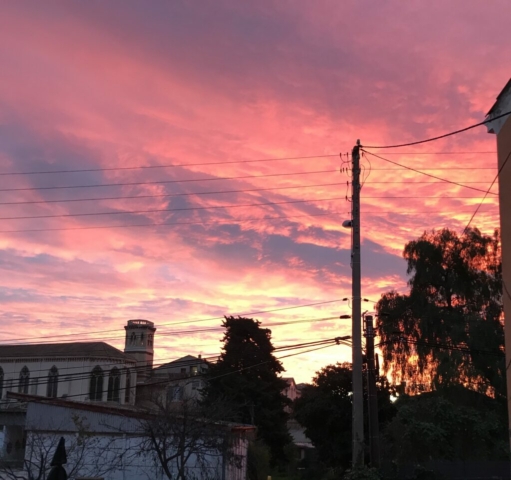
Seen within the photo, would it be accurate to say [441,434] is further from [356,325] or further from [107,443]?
[107,443]

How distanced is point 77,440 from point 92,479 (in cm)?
162

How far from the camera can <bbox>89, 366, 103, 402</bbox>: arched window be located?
8456 cm

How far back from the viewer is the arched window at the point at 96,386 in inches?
3329

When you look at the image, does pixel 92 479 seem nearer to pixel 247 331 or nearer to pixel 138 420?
pixel 138 420

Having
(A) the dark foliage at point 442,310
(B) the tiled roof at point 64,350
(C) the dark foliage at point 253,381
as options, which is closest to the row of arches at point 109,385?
(B) the tiled roof at point 64,350

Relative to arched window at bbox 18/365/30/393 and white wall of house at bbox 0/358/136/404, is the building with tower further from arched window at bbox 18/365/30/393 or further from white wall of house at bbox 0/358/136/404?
arched window at bbox 18/365/30/393

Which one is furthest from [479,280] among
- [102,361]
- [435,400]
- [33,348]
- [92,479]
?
[33,348]

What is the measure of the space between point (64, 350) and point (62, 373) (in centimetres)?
385

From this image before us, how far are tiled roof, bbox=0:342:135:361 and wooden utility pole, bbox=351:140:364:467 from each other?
2912 inches

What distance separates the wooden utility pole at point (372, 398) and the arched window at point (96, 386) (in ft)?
227

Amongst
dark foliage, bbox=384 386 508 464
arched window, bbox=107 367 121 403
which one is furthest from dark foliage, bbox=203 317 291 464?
arched window, bbox=107 367 121 403

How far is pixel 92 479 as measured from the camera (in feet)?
77.4

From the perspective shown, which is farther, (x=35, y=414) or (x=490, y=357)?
(x=490, y=357)

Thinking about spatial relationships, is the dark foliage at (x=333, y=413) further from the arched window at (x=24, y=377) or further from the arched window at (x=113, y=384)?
the arched window at (x=24, y=377)
